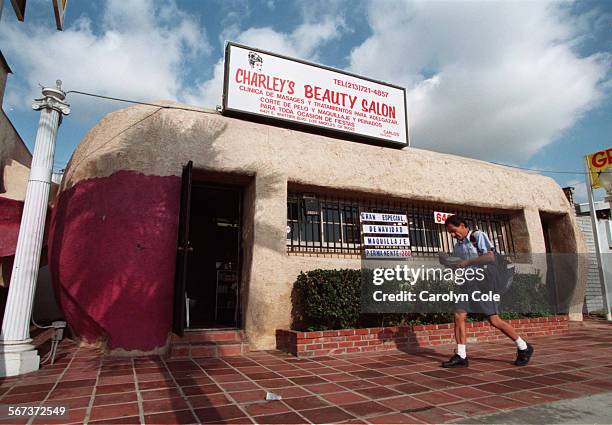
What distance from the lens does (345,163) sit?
6.40m

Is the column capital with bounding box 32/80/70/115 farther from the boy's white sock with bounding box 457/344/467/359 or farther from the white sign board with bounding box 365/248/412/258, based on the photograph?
the boy's white sock with bounding box 457/344/467/359

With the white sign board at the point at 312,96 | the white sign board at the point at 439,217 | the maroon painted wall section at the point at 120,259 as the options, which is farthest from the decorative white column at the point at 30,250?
the white sign board at the point at 439,217

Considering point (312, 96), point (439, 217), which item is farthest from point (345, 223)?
point (312, 96)

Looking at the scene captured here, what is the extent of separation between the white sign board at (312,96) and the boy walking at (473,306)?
3452 mm

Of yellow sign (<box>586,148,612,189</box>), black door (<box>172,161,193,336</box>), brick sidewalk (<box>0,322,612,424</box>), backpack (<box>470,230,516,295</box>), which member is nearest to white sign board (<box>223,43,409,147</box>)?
black door (<box>172,161,193,336</box>)

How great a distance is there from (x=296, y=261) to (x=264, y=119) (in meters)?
2.57

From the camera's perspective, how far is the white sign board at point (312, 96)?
632cm

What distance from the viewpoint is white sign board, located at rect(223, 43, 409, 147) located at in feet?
20.7

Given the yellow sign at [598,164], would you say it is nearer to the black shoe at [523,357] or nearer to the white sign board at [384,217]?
the white sign board at [384,217]

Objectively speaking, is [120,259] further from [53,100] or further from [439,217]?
[439,217]

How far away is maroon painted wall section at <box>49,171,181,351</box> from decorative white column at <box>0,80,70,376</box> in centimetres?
64

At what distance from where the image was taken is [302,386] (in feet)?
10.7

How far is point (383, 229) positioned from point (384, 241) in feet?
0.77

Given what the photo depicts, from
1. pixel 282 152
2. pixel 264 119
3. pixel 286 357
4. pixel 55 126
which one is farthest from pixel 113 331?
pixel 264 119
